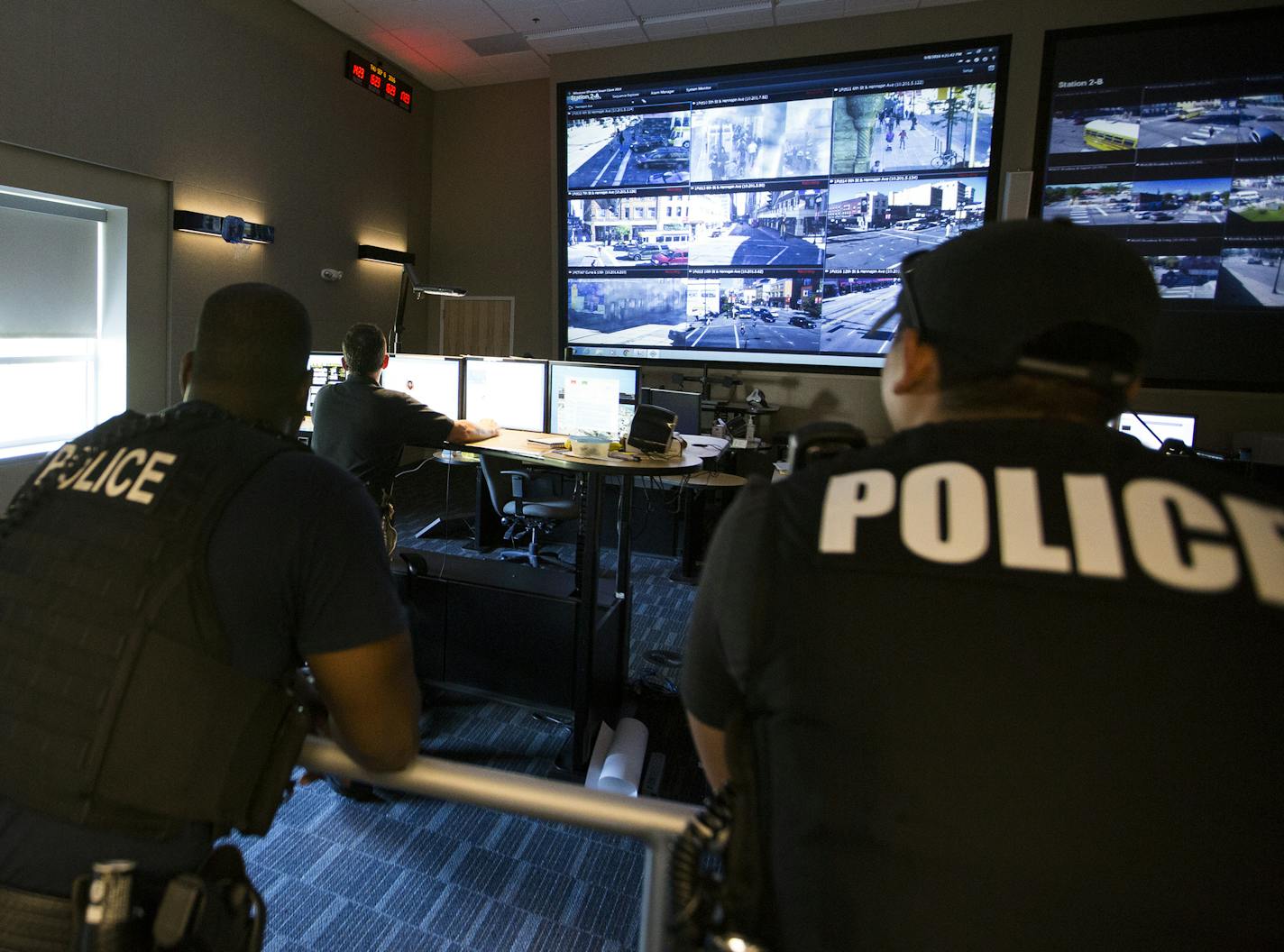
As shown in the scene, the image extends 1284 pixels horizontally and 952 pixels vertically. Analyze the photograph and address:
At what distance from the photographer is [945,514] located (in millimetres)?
590

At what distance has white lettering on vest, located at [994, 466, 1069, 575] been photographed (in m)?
0.56

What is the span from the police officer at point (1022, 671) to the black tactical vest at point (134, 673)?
24.3 inches

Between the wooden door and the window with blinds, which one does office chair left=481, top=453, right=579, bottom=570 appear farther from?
the wooden door

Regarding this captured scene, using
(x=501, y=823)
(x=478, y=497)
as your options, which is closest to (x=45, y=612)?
(x=501, y=823)

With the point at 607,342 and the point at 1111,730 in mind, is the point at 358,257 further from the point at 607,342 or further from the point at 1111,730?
the point at 1111,730

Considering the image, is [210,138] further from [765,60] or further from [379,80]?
[765,60]

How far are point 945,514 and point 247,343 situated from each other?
1026 millimetres

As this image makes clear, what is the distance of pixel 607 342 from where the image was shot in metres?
5.92

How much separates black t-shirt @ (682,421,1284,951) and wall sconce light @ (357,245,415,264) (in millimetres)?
6423

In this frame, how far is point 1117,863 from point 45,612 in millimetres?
1132

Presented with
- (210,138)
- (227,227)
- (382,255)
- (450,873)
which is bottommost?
(450,873)

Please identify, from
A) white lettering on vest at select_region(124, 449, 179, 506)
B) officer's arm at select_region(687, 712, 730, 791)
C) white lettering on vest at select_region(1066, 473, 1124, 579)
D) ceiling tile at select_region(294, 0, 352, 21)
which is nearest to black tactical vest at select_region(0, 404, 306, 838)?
white lettering on vest at select_region(124, 449, 179, 506)

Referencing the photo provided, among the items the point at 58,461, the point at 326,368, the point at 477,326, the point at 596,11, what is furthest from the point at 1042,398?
the point at 477,326

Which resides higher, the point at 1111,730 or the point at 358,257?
the point at 358,257
